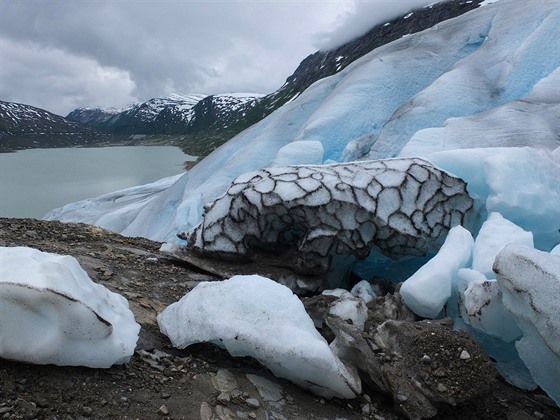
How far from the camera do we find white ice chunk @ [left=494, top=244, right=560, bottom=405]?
2.02 m

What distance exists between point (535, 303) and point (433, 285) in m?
0.69

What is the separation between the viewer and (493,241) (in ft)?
9.63

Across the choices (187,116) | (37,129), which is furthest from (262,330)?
(187,116)

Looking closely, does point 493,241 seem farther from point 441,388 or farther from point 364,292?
point 441,388

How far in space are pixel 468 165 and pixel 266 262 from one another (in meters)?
1.74

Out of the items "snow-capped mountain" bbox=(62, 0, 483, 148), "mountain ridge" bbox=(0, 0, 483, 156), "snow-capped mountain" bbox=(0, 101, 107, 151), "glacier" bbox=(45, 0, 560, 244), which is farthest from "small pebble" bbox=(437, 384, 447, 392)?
"snow-capped mountain" bbox=(0, 101, 107, 151)

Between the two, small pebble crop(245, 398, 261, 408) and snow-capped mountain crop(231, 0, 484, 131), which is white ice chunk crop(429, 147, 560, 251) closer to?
small pebble crop(245, 398, 261, 408)

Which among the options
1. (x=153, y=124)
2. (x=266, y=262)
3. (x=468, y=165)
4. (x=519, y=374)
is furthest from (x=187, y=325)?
(x=153, y=124)

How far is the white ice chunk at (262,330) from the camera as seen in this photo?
1.92 metres

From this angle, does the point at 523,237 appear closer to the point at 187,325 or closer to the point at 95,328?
the point at 187,325

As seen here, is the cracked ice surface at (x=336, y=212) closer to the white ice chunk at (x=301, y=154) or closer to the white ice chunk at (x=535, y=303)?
the white ice chunk at (x=535, y=303)

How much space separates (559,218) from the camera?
11.0ft

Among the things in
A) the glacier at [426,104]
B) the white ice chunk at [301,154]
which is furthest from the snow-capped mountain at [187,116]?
the white ice chunk at [301,154]

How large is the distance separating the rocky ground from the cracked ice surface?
37.0 inches
